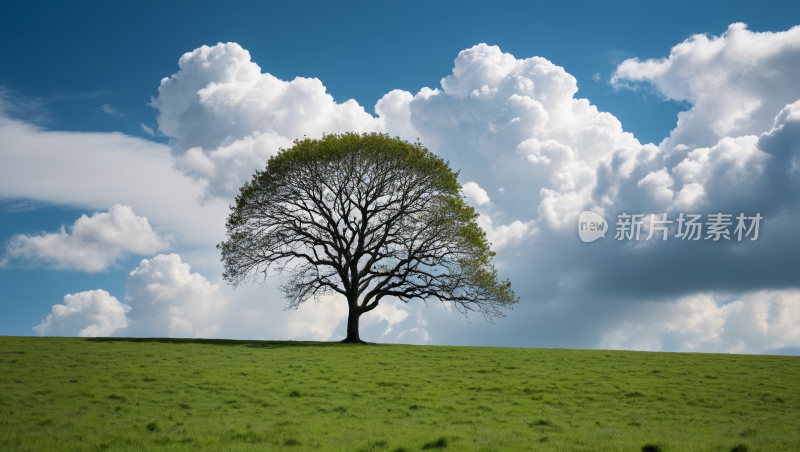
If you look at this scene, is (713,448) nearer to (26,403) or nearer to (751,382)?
(751,382)

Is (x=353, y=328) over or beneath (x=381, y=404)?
A: over

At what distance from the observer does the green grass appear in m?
11.4

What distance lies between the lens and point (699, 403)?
16.5m

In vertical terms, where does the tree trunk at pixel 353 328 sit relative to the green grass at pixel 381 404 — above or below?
above

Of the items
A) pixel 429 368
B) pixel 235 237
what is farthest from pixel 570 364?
pixel 235 237

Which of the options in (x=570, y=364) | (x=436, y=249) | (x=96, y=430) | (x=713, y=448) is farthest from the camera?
(x=436, y=249)

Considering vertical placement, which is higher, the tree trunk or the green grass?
the tree trunk

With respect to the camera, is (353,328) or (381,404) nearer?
(381,404)

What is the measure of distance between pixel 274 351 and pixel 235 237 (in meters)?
10.8

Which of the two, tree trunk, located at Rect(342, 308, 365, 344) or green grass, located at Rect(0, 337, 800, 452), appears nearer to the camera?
green grass, located at Rect(0, 337, 800, 452)

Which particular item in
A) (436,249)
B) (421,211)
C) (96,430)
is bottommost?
(96,430)

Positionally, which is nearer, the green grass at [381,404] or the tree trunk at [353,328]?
the green grass at [381,404]

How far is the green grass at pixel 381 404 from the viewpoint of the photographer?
37.6ft

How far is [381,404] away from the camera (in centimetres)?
1586
